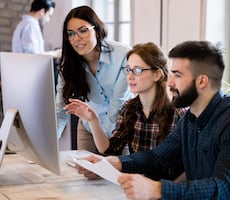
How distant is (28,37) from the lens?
5008mm

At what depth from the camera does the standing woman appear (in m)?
2.24

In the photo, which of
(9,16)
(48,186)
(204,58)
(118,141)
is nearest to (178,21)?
(118,141)

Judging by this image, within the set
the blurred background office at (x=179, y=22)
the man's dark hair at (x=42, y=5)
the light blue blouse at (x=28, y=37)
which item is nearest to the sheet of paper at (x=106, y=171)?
the blurred background office at (x=179, y=22)

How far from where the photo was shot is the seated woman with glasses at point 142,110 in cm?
190

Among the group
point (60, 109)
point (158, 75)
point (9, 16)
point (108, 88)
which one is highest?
point (9, 16)

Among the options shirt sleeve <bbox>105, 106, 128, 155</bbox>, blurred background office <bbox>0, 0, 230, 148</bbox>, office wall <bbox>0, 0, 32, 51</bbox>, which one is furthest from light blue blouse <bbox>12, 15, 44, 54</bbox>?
shirt sleeve <bbox>105, 106, 128, 155</bbox>

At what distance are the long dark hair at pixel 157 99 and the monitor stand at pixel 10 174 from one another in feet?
1.55

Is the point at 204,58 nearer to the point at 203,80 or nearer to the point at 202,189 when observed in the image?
the point at 203,80

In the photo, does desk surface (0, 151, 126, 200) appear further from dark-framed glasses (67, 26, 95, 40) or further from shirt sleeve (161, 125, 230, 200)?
dark-framed glasses (67, 26, 95, 40)

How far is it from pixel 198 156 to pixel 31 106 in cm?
55

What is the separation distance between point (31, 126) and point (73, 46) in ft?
2.46

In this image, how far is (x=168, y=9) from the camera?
9.73 ft

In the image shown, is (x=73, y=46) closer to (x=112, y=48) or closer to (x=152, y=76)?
(x=112, y=48)

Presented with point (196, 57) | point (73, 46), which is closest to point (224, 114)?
point (196, 57)
